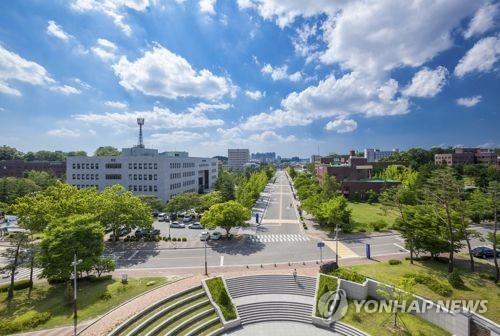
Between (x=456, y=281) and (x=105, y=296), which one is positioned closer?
(x=105, y=296)

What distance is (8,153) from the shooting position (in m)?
131

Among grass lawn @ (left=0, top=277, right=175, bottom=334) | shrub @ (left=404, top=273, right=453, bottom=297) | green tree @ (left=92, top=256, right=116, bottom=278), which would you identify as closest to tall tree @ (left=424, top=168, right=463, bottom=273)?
shrub @ (left=404, top=273, right=453, bottom=297)

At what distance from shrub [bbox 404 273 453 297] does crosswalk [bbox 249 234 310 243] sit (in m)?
18.8

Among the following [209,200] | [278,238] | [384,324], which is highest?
[209,200]

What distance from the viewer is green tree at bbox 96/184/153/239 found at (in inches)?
1610

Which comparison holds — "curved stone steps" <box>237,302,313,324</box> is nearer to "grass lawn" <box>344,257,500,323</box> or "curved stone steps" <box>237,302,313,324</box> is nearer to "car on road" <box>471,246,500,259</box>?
"grass lawn" <box>344,257,500,323</box>

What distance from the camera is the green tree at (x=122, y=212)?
40.9 metres

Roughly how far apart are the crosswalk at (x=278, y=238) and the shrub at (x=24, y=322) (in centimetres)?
2798

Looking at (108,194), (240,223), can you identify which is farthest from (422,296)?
(108,194)

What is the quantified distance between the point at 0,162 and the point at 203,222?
11061cm

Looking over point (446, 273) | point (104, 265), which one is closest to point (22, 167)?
point (104, 265)

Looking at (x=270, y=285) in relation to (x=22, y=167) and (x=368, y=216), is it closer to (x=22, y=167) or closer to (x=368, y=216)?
(x=368, y=216)

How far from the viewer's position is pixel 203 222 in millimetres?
43500

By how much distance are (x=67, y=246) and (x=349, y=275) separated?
27.0m
